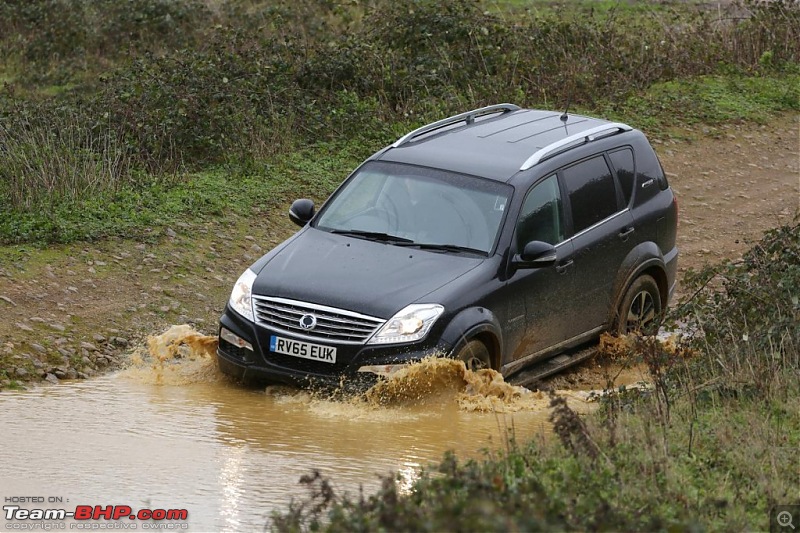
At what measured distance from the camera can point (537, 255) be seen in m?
8.86

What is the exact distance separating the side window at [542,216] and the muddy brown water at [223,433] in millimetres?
1177

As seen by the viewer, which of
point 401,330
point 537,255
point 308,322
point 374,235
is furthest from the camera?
point 374,235

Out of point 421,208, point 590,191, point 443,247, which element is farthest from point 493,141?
point 443,247

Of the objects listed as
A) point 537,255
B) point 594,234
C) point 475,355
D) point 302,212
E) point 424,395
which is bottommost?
point 424,395

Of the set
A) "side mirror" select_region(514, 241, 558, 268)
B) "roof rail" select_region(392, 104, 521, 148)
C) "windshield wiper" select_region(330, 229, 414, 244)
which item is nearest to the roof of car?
"roof rail" select_region(392, 104, 521, 148)

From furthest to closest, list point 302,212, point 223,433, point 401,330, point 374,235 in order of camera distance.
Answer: point 302,212
point 374,235
point 401,330
point 223,433

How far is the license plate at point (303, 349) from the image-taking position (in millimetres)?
8258

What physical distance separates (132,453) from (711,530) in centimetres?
358

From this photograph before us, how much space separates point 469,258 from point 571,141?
1.66 metres

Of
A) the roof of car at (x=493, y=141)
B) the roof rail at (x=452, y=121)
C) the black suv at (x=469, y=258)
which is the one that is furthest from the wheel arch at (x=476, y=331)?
the roof rail at (x=452, y=121)

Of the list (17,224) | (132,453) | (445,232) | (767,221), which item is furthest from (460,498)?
(767,221)

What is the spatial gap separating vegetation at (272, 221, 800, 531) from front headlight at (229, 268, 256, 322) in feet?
7.03

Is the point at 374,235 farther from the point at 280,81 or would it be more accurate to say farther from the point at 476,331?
the point at 280,81

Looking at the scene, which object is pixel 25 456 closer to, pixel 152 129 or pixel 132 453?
pixel 132 453
